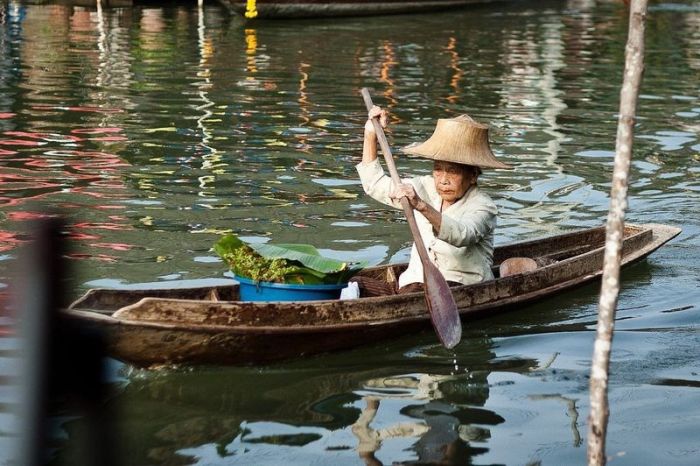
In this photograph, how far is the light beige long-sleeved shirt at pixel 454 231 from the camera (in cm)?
623

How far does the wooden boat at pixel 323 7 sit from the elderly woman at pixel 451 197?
20.5 m

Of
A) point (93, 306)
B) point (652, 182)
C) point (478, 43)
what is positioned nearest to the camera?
point (93, 306)

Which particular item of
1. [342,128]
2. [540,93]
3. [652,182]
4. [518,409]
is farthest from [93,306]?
[540,93]

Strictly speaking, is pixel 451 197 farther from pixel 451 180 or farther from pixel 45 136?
pixel 45 136

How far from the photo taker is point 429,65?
20156 mm

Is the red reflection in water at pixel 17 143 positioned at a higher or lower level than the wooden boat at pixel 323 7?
lower

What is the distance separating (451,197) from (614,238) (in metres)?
2.90

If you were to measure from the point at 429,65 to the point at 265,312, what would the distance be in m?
15.0

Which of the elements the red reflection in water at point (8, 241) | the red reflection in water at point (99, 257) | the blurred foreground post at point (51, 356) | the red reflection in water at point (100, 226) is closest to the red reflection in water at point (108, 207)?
the red reflection in water at point (100, 226)

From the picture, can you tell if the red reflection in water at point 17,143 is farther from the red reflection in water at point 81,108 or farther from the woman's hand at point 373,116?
the woman's hand at point 373,116

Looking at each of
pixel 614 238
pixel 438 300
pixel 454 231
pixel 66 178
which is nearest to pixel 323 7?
pixel 66 178

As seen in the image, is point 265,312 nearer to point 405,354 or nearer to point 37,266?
point 405,354

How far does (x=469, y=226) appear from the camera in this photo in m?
6.20

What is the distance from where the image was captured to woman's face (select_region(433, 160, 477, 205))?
6.38 metres
